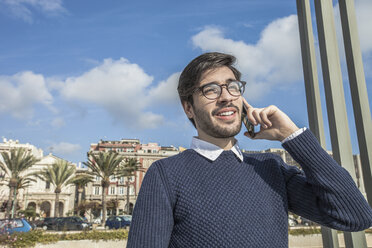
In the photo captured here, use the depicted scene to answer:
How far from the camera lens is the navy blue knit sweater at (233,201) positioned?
1.04 meters

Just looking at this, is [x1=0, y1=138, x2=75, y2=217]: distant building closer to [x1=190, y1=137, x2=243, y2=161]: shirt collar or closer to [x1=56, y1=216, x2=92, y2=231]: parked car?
[x1=56, y1=216, x2=92, y2=231]: parked car

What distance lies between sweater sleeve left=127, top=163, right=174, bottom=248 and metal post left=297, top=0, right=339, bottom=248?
1197 mm

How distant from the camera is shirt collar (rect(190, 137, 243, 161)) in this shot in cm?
124

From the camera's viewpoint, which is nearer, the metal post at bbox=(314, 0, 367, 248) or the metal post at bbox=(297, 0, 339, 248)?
the metal post at bbox=(314, 0, 367, 248)

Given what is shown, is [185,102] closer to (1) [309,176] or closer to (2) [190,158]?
(2) [190,158]

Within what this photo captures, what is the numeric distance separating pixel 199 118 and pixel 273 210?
49 cm

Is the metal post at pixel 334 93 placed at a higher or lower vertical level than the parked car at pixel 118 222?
higher

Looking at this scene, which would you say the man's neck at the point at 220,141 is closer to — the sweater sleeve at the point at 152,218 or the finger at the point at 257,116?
the finger at the point at 257,116

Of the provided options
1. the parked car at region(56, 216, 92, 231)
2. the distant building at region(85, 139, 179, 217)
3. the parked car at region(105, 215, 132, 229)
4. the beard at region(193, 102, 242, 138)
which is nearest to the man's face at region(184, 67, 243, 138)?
the beard at region(193, 102, 242, 138)

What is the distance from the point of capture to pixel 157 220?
3.34 ft

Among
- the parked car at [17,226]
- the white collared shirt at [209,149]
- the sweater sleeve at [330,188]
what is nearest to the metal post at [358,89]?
the sweater sleeve at [330,188]

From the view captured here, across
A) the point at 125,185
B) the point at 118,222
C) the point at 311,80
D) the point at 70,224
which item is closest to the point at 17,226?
the point at 70,224

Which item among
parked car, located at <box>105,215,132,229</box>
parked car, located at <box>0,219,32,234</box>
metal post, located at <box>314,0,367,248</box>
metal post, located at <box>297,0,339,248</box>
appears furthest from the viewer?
parked car, located at <box>105,215,132,229</box>

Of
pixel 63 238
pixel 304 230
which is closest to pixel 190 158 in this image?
pixel 63 238
